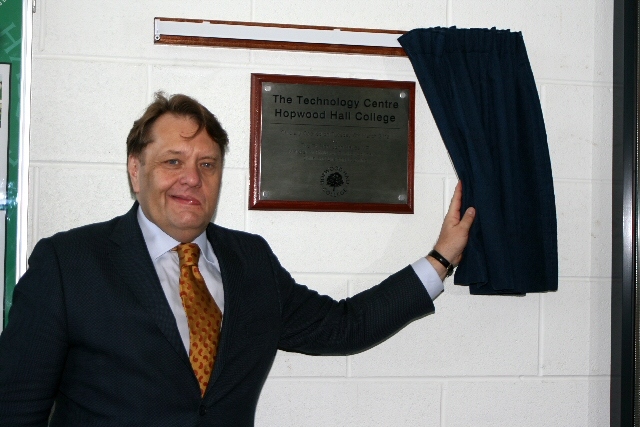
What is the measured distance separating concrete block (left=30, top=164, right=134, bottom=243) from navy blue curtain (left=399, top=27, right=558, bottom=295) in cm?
89

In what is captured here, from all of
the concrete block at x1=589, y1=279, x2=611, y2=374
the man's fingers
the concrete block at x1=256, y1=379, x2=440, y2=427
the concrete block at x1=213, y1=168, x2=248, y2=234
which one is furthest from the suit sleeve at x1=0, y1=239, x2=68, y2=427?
the concrete block at x1=589, y1=279, x2=611, y2=374

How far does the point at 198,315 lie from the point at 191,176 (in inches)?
12.7

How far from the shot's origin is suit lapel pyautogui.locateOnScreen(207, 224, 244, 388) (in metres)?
1.60

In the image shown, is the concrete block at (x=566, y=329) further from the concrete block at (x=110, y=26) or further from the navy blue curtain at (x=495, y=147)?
the concrete block at (x=110, y=26)

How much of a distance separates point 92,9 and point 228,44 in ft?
1.23

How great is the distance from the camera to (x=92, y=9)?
1.88 meters

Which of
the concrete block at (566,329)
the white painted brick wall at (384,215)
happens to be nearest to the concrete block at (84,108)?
the white painted brick wall at (384,215)

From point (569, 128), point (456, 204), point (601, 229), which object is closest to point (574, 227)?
point (601, 229)

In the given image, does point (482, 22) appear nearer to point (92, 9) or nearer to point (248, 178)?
point (248, 178)

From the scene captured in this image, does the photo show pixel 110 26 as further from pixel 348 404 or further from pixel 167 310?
pixel 348 404

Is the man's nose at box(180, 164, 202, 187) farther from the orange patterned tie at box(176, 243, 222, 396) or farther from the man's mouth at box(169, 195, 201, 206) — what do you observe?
the orange patterned tie at box(176, 243, 222, 396)

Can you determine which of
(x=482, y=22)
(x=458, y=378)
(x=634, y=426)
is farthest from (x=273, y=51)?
(x=634, y=426)

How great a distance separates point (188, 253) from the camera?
1.65 meters

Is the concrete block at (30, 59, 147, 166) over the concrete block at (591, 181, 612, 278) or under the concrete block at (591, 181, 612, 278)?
over
